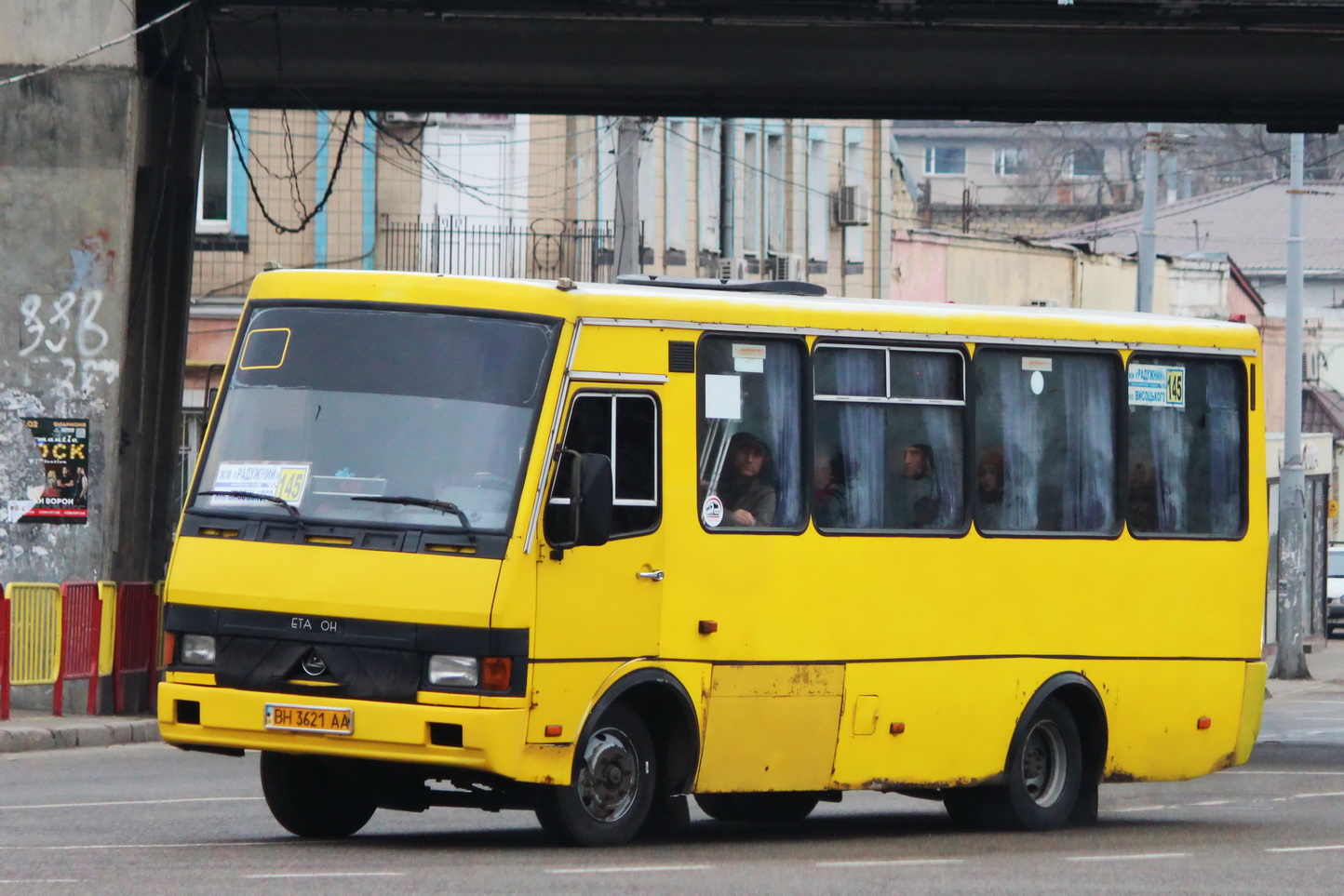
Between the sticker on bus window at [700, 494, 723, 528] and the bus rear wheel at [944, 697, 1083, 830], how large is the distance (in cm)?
264

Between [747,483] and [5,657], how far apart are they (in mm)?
8754

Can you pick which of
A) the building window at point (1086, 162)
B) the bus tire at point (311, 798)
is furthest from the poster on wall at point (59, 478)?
the building window at point (1086, 162)

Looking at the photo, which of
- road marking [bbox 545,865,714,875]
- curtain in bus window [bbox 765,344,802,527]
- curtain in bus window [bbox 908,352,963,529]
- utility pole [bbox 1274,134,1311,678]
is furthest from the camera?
utility pole [bbox 1274,134,1311,678]

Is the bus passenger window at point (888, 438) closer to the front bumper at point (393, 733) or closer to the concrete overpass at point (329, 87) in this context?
the front bumper at point (393, 733)

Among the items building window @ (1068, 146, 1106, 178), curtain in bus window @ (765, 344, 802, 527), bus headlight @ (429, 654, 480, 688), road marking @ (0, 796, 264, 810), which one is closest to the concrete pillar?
road marking @ (0, 796, 264, 810)

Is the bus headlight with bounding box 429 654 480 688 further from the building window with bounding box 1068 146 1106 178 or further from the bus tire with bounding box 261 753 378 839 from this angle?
the building window with bounding box 1068 146 1106 178

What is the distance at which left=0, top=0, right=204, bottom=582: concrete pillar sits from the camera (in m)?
20.3

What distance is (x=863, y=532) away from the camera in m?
12.9

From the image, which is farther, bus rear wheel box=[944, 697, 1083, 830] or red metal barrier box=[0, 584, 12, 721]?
red metal barrier box=[0, 584, 12, 721]

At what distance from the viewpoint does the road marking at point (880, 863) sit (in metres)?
11.6

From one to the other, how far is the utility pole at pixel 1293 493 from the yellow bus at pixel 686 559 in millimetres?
22226

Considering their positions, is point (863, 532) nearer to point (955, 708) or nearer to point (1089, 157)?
point (955, 708)

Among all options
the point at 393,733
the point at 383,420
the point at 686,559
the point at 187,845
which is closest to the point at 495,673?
the point at 393,733

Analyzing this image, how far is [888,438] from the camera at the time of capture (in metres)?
13.2
